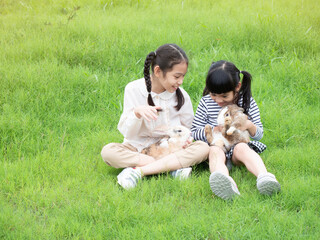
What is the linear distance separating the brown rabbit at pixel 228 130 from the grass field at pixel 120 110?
0.94 ft

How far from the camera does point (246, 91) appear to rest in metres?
3.59

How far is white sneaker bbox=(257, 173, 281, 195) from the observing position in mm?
2965

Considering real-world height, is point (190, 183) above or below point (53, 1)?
below

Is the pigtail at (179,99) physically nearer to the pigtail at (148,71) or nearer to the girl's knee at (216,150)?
the pigtail at (148,71)

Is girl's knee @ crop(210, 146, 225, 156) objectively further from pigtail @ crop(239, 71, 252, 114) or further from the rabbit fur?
pigtail @ crop(239, 71, 252, 114)

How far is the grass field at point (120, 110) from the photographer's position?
9.20 feet

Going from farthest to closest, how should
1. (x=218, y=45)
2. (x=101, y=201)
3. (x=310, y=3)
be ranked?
(x=310, y=3) → (x=218, y=45) → (x=101, y=201)

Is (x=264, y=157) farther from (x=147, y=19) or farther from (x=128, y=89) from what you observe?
(x=147, y=19)

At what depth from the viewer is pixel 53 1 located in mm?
7363

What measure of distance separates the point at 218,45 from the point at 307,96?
1495 mm

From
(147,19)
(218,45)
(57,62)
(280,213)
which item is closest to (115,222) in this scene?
(280,213)

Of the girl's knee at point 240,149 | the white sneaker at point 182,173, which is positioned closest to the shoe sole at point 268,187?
the girl's knee at point 240,149

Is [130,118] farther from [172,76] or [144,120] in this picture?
[172,76]

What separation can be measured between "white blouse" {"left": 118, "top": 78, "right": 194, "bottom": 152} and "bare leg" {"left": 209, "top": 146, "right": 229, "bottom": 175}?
18.9 inches
